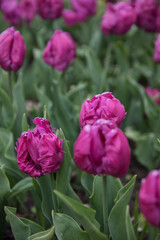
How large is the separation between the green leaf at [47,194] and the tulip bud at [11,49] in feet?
1.91

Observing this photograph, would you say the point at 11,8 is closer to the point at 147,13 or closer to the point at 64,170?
the point at 147,13

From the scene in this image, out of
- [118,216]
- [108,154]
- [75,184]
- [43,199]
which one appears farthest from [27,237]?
[75,184]

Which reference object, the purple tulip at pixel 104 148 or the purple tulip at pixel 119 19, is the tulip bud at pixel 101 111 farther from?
the purple tulip at pixel 119 19

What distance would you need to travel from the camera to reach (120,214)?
1.27 m

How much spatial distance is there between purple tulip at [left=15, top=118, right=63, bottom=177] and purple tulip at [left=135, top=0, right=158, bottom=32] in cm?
149

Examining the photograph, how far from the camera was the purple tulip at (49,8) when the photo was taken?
104 inches

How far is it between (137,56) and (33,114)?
158 cm

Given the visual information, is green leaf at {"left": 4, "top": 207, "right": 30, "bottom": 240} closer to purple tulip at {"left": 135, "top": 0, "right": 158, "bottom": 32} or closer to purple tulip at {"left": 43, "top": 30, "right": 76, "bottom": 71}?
purple tulip at {"left": 43, "top": 30, "right": 76, "bottom": 71}

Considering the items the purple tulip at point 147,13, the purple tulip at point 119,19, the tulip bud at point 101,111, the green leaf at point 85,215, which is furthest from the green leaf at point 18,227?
the purple tulip at point 147,13

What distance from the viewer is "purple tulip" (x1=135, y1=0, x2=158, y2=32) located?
2408 millimetres

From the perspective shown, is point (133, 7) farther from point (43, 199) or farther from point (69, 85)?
point (43, 199)

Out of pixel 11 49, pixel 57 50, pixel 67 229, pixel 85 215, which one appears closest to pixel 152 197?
pixel 85 215

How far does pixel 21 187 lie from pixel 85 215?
0.47m

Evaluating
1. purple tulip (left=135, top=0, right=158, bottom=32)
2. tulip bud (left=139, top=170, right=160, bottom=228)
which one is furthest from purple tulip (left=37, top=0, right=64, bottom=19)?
tulip bud (left=139, top=170, right=160, bottom=228)
